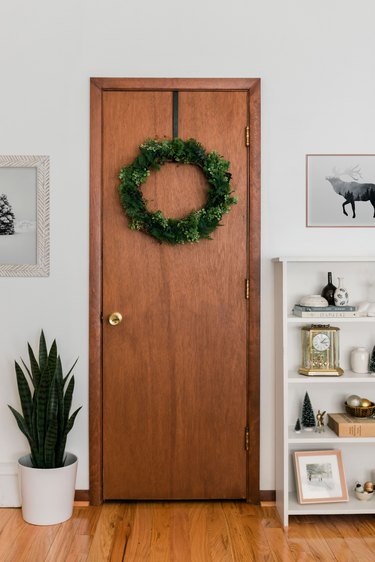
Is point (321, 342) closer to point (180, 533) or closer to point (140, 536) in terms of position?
point (180, 533)

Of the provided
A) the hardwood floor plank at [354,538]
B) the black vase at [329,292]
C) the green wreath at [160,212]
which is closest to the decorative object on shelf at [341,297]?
the black vase at [329,292]

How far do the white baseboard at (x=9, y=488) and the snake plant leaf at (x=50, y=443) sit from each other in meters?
0.30

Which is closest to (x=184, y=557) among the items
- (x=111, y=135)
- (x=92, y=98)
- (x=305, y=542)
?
(x=305, y=542)

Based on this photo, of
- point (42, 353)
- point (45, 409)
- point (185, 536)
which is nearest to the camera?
point (185, 536)

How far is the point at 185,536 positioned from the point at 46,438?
78cm

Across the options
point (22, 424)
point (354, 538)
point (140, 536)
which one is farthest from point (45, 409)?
point (354, 538)

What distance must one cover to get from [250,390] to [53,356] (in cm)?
101

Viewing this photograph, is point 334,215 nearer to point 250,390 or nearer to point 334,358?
point 334,358

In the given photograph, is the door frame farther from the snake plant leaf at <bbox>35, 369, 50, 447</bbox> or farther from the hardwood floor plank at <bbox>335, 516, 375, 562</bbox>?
the hardwood floor plank at <bbox>335, 516, 375, 562</bbox>

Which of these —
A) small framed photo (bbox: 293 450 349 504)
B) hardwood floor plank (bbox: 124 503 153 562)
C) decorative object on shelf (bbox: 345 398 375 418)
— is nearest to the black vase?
decorative object on shelf (bbox: 345 398 375 418)

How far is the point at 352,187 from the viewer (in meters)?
2.76

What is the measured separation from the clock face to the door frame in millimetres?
297

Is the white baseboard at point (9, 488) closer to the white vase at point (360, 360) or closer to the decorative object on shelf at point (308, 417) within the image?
the decorative object on shelf at point (308, 417)

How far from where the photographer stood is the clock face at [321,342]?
264 centimetres
